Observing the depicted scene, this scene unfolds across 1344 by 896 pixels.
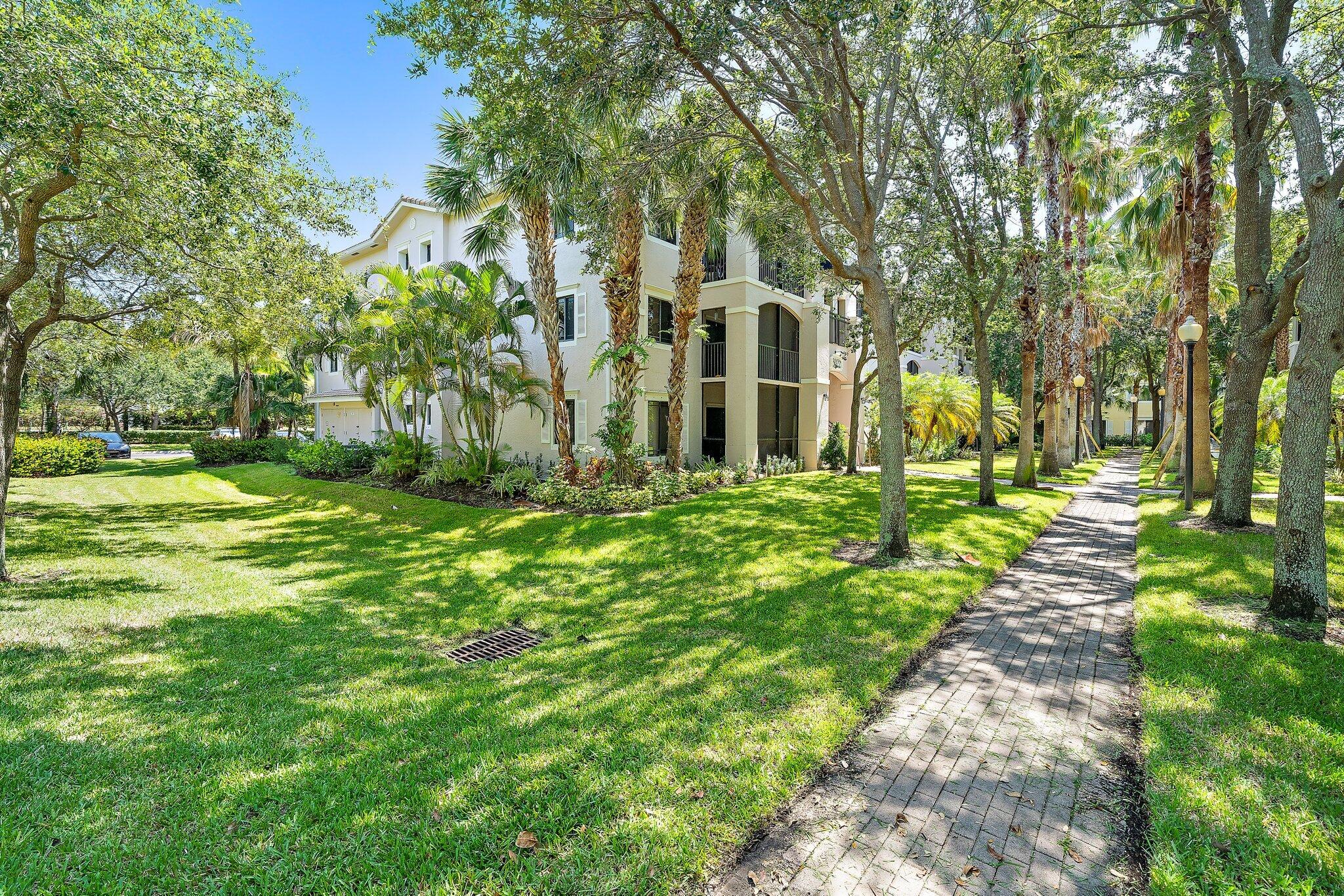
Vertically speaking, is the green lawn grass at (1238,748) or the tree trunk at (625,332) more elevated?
the tree trunk at (625,332)

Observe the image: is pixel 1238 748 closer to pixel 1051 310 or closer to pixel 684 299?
pixel 684 299

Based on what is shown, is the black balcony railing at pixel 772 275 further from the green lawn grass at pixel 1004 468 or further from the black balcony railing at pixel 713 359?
the green lawn grass at pixel 1004 468

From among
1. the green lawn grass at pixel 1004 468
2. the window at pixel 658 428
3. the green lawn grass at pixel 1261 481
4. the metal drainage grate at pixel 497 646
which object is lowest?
the metal drainage grate at pixel 497 646

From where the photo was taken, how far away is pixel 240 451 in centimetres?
2738

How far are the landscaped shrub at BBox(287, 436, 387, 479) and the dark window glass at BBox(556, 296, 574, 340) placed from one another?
304 inches

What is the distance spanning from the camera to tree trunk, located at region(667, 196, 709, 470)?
14609mm

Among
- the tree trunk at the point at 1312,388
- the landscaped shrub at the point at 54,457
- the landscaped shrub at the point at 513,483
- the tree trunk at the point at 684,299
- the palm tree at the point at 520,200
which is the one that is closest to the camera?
the tree trunk at the point at 1312,388

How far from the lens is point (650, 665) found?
16.5 ft

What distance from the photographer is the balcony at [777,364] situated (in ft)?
65.6

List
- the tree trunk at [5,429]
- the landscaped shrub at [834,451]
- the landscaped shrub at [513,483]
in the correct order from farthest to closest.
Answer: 1. the landscaped shrub at [834,451]
2. the landscaped shrub at [513,483]
3. the tree trunk at [5,429]

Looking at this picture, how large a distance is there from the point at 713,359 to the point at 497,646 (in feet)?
49.0

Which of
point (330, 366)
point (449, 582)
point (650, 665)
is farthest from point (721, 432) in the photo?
point (330, 366)

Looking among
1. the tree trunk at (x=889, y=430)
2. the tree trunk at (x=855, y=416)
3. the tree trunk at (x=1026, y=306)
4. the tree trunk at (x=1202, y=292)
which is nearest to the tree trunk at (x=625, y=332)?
the tree trunk at (x=889, y=430)

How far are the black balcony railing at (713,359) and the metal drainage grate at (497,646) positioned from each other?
14252 mm
